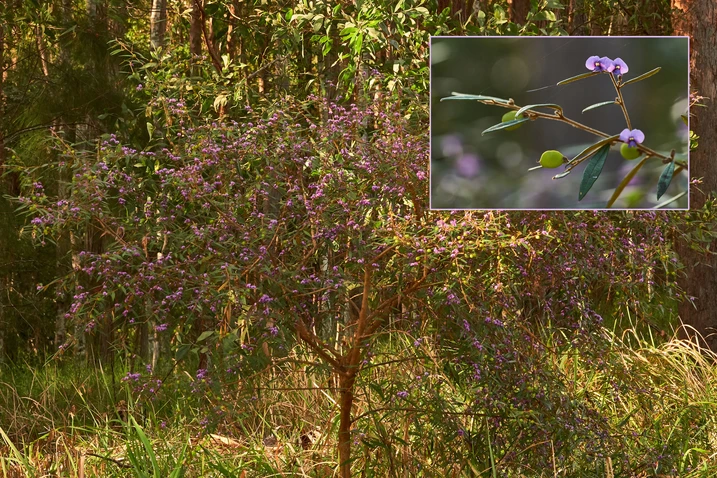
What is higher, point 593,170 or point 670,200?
point 593,170

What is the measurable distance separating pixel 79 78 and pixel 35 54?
1064mm

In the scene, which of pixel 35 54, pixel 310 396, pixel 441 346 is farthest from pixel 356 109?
pixel 35 54

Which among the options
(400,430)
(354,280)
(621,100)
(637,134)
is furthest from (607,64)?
(400,430)

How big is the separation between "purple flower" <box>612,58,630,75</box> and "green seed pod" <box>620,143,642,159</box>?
10.2 inches

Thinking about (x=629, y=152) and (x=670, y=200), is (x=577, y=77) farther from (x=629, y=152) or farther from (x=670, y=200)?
(x=670, y=200)

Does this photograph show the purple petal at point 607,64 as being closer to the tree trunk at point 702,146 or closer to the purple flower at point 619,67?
the purple flower at point 619,67

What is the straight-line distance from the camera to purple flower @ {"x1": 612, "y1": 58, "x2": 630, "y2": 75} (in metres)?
3.24

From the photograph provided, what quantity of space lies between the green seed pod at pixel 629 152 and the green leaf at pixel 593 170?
0.05 metres

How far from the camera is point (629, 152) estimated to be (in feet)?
10.7

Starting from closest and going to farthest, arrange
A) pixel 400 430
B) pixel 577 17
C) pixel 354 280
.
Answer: pixel 354 280
pixel 400 430
pixel 577 17

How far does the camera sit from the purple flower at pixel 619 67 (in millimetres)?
3238

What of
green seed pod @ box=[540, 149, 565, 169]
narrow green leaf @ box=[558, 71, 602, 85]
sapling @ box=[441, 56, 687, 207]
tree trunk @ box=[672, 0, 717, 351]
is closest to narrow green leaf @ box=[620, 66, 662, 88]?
sapling @ box=[441, 56, 687, 207]

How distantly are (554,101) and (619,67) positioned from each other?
0.86ft

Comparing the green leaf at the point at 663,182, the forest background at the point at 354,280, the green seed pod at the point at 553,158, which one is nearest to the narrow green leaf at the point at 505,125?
the green seed pod at the point at 553,158
